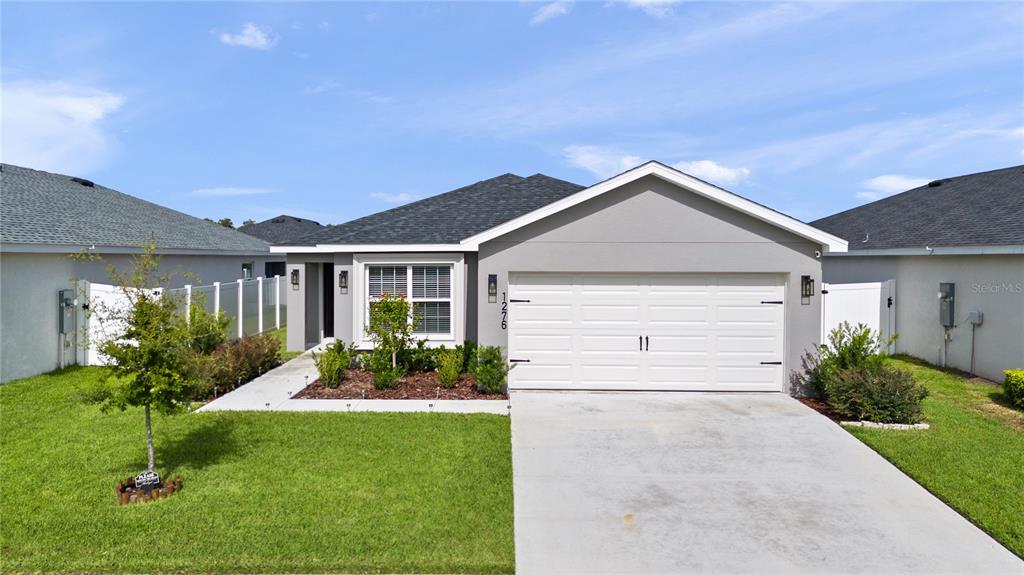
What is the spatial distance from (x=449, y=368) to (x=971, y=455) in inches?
306

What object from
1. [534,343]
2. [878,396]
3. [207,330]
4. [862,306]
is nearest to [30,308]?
[207,330]

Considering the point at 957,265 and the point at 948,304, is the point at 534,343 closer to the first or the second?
the point at 948,304

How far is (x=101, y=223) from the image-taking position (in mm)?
15531

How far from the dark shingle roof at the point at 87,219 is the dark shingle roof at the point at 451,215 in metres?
4.07

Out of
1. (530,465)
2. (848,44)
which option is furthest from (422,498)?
(848,44)

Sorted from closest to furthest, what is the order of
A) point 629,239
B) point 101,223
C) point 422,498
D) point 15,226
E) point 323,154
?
1. point 422,498
2. point 629,239
3. point 15,226
4. point 101,223
5. point 323,154

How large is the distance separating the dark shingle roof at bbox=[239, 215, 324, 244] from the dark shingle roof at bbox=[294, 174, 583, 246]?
57.2ft

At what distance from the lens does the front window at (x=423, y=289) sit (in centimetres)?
1280

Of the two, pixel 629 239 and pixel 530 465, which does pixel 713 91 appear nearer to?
pixel 629 239

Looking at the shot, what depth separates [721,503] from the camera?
19.4ft

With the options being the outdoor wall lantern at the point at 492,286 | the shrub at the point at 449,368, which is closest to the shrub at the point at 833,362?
the outdoor wall lantern at the point at 492,286

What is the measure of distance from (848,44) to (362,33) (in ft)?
36.6

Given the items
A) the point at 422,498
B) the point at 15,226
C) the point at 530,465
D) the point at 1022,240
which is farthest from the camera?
the point at 15,226

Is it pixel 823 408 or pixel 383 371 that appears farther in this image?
pixel 383 371
